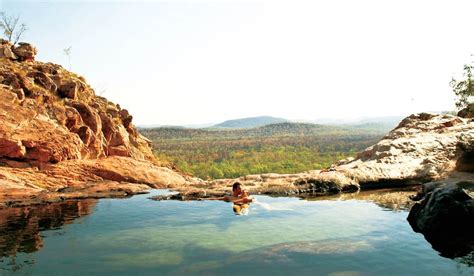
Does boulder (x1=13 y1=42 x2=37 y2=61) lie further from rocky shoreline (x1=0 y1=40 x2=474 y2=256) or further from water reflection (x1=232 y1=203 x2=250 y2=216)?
water reflection (x1=232 y1=203 x2=250 y2=216)

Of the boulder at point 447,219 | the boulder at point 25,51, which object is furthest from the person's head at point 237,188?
the boulder at point 25,51

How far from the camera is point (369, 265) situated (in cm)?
1273

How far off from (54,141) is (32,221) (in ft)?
37.0

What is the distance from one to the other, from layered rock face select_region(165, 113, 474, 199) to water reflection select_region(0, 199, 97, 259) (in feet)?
22.1

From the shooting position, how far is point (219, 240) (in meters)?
16.1

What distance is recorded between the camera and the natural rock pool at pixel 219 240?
41.6 feet

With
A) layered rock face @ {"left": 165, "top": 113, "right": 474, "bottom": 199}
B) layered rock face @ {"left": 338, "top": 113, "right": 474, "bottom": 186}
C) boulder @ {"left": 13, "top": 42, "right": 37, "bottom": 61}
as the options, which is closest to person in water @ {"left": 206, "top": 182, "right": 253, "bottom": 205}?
layered rock face @ {"left": 165, "top": 113, "right": 474, "bottom": 199}

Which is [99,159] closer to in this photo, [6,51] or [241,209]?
[6,51]

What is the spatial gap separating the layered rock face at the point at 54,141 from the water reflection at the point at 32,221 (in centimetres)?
153

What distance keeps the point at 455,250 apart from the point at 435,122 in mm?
21804

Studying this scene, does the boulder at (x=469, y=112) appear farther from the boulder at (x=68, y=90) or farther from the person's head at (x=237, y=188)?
the boulder at (x=68, y=90)

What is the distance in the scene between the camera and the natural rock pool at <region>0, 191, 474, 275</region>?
1269 centimetres

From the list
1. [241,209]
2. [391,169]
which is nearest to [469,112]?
[391,169]

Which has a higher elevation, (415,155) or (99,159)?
(99,159)
